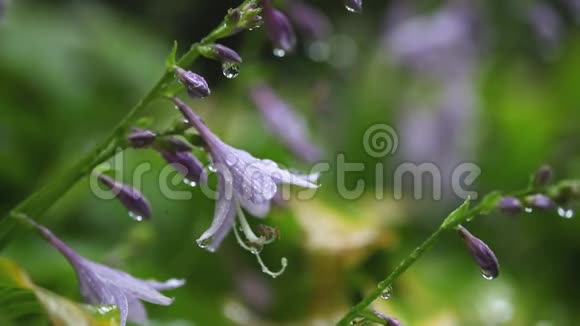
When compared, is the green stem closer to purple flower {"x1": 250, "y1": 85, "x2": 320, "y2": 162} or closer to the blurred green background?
the blurred green background

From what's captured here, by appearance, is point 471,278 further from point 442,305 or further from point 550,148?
point 550,148

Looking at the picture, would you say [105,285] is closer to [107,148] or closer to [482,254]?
[107,148]

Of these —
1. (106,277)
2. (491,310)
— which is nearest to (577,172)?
(491,310)

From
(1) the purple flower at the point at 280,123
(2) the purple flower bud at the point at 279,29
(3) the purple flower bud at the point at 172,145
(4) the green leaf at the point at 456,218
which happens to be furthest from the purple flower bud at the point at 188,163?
(1) the purple flower at the point at 280,123

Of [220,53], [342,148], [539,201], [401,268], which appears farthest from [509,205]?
[342,148]

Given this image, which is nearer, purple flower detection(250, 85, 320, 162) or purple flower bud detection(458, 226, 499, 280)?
purple flower bud detection(458, 226, 499, 280)

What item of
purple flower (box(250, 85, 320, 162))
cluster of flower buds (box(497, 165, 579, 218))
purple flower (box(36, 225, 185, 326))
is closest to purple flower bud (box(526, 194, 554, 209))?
cluster of flower buds (box(497, 165, 579, 218))
